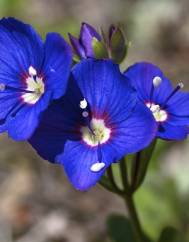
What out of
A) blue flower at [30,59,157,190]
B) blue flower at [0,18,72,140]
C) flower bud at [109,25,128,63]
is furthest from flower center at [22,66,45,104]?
flower bud at [109,25,128,63]

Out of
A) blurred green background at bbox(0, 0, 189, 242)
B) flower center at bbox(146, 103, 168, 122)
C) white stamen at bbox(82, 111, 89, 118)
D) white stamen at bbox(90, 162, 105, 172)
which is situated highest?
white stamen at bbox(82, 111, 89, 118)

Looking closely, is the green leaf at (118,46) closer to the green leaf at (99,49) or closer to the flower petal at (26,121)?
the green leaf at (99,49)

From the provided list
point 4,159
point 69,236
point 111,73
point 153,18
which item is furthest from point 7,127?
point 153,18

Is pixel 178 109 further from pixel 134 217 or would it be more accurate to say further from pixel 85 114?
pixel 134 217

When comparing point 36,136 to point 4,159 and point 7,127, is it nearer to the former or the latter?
point 7,127

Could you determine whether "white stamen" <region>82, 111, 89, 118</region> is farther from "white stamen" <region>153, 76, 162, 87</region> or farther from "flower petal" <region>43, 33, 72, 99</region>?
"white stamen" <region>153, 76, 162, 87</region>
